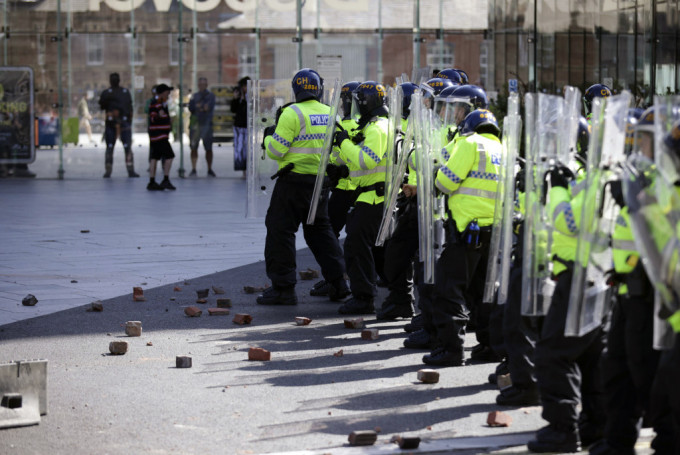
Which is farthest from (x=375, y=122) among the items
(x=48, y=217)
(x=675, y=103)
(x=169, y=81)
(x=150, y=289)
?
(x=169, y=81)

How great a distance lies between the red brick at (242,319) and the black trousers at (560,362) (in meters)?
3.93

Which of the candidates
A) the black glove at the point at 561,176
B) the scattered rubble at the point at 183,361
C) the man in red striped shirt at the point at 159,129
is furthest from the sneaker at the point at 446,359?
A: the man in red striped shirt at the point at 159,129

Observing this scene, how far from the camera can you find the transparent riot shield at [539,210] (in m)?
5.82

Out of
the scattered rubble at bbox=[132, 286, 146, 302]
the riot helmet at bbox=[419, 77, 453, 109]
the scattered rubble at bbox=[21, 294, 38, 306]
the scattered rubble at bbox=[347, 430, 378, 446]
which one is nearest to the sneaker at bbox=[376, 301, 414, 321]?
the riot helmet at bbox=[419, 77, 453, 109]

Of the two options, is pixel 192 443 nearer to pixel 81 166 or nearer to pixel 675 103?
pixel 675 103

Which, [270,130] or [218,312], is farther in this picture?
[270,130]

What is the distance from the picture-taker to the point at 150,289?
10.8 m

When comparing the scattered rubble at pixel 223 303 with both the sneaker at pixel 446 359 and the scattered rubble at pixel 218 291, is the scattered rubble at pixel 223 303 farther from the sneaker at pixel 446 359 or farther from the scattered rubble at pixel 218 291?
the sneaker at pixel 446 359

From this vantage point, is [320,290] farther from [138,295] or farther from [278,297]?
[138,295]

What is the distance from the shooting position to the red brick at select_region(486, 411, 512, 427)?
20.1 feet

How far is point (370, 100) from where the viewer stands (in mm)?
9305

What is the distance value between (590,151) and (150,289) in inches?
243

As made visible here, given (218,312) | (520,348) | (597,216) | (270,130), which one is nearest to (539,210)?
(597,216)

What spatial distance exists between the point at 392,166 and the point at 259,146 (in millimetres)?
2397
